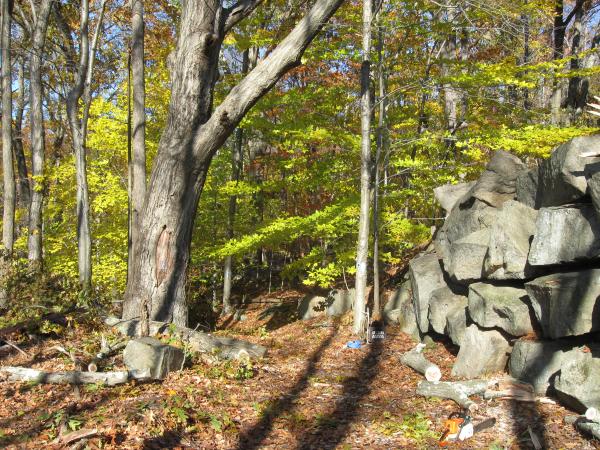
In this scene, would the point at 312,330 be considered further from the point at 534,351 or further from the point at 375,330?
the point at 534,351

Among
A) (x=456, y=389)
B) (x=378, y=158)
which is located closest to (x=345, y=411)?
(x=456, y=389)

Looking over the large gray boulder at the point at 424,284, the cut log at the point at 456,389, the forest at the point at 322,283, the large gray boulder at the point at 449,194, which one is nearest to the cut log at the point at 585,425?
the forest at the point at 322,283

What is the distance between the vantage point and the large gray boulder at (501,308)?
6.89 meters

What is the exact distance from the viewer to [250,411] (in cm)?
571

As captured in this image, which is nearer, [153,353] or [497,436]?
[497,436]

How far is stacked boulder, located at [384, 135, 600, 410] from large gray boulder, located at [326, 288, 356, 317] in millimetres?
3489

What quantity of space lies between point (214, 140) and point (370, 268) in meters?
8.20

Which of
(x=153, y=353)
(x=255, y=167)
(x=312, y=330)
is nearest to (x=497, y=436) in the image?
(x=153, y=353)

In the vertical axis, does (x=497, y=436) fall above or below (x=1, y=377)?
below

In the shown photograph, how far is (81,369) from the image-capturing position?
5836 mm

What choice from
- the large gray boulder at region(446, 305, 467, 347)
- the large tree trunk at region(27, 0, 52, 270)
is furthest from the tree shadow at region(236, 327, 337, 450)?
the large tree trunk at region(27, 0, 52, 270)

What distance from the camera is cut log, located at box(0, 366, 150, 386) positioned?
218 inches

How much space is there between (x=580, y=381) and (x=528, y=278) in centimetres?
182

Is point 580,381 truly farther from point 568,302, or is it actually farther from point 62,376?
point 62,376
